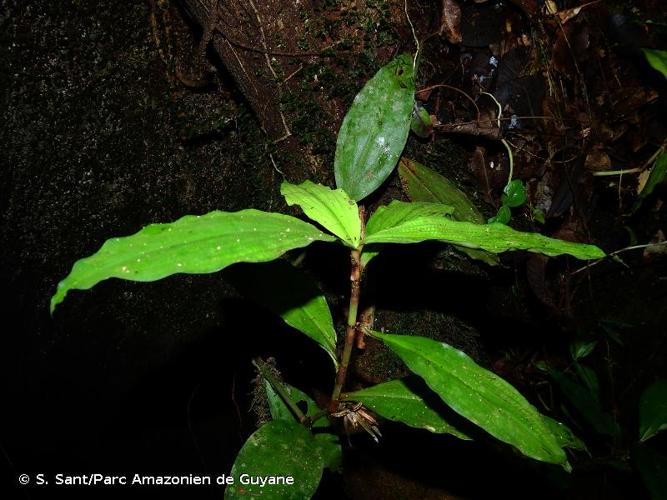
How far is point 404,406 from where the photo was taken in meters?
1.13

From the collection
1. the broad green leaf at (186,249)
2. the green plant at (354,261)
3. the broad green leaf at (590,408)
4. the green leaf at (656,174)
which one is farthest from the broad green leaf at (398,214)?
the green leaf at (656,174)

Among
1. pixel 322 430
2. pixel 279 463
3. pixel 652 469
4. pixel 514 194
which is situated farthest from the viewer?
pixel 514 194

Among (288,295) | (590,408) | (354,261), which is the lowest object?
(590,408)

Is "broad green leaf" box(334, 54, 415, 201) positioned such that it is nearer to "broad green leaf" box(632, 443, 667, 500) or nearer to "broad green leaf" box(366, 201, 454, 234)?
"broad green leaf" box(366, 201, 454, 234)

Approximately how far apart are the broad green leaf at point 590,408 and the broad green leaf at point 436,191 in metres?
0.73

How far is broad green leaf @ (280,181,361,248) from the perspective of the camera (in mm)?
890

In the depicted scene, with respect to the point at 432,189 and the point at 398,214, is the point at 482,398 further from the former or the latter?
the point at 432,189

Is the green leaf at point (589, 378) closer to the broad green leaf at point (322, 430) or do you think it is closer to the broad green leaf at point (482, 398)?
the broad green leaf at point (322, 430)

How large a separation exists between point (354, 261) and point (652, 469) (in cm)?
128

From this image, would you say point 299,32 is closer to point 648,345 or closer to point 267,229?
point 267,229

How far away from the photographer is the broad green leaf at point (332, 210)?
890 mm

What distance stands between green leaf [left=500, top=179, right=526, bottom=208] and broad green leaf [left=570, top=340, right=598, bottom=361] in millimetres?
741

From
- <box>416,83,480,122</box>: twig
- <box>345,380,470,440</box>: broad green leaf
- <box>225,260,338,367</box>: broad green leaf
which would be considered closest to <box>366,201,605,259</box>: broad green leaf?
<box>225,260,338,367</box>: broad green leaf

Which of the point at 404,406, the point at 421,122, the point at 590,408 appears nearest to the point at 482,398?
the point at 404,406
